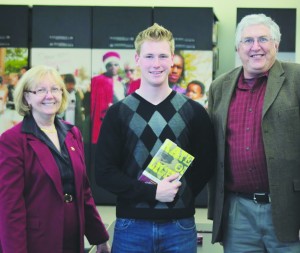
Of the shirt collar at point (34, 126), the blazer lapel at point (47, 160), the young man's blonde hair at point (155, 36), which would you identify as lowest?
the blazer lapel at point (47, 160)

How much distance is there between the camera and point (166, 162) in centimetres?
210

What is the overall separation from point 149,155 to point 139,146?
0.06 meters

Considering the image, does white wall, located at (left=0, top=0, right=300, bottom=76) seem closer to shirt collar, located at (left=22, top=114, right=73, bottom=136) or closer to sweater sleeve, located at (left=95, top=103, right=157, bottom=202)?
shirt collar, located at (left=22, top=114, right=73, bottom=136)

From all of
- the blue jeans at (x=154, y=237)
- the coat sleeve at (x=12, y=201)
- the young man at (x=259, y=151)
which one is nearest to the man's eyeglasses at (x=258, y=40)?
the young man at (x=259, y=151)

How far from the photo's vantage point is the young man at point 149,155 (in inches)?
82.0

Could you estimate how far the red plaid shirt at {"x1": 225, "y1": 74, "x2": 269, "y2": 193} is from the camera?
2258 mm

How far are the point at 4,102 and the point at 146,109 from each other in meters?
4.69

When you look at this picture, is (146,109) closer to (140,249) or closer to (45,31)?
(140,249)

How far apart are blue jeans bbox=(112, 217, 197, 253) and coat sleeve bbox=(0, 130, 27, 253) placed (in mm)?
466

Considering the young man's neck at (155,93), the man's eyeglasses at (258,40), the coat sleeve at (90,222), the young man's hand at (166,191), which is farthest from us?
the coat sleeve at (90,222)

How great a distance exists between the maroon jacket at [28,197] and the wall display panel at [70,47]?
415cm

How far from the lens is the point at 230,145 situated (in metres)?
2.34

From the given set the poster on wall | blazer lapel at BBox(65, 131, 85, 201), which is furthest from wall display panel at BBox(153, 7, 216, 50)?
blazer lapel at BBox(65, 131, 85, 201)

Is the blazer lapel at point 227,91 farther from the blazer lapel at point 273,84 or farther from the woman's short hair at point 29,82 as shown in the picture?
the woman's short hair at point 29,82
